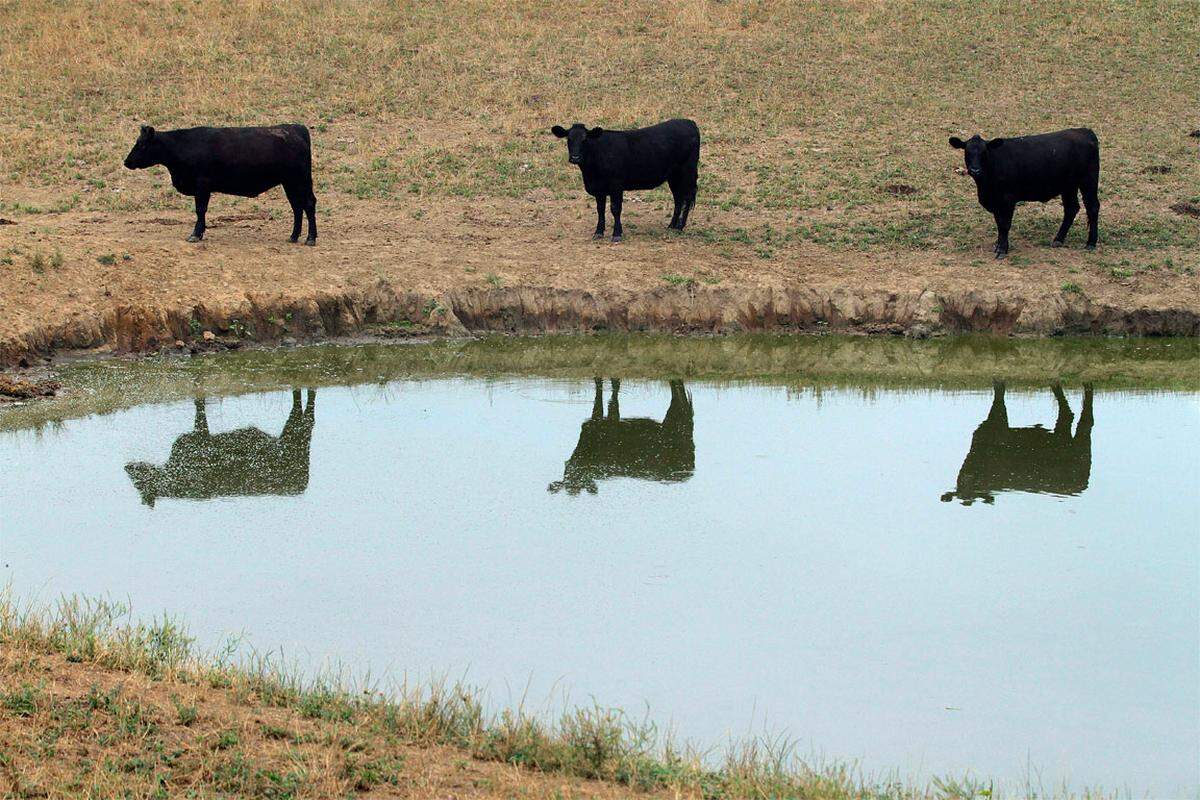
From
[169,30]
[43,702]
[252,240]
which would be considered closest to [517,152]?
[252,240]

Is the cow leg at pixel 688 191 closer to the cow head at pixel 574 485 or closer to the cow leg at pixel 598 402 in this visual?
the cow leg at pixel 598 402

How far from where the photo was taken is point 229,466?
1257 centimetres

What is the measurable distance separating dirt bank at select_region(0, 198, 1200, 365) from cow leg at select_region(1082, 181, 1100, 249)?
320 mm

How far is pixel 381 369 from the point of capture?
53.4 feet

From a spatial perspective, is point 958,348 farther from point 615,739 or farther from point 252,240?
point 615,739

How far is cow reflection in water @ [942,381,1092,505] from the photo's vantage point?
12141mm

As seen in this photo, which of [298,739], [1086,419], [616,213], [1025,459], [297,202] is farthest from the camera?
[616,213]

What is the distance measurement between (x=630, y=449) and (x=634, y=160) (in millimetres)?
7558

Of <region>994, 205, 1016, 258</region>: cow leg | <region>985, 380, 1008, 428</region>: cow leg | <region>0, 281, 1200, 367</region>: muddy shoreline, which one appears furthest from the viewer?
<region>994, 205, 1016, 258</region>: cow leg

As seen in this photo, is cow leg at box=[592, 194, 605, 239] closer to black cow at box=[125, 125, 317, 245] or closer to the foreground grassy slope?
the foreground grassy slope

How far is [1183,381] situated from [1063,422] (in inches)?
94.4

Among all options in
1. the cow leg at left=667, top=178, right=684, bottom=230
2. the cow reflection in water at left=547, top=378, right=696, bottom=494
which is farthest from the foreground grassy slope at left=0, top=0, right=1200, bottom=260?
the cow reflection in water at left=547, top=378, right=696, bottom=494

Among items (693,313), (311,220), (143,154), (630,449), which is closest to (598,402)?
(630,449)

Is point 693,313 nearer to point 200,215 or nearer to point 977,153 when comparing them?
point 977,153
